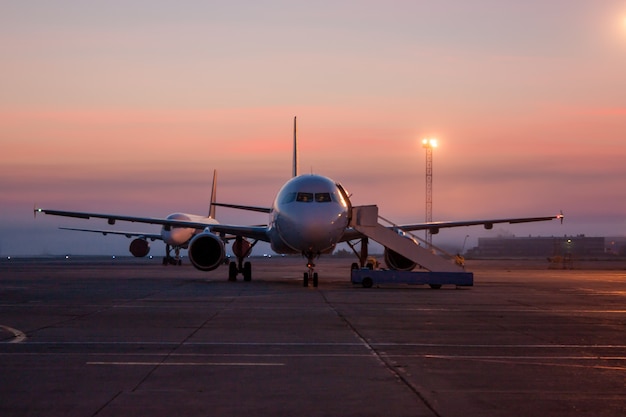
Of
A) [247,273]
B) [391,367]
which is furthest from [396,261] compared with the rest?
[391,367]

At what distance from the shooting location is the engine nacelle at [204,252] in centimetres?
3559

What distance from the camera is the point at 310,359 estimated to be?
1162 centimetres

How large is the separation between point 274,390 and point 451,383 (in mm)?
1877

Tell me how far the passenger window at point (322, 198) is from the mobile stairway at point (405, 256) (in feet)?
7.08

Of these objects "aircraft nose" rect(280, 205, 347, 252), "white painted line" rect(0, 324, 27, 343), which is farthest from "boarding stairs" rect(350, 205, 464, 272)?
"white painted line" rect(0, 324, 27, 343)

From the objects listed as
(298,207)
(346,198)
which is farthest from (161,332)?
(346,198)

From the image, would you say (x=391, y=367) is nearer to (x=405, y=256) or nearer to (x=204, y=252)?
(x=405, y=256)

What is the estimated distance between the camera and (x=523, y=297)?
995 inches

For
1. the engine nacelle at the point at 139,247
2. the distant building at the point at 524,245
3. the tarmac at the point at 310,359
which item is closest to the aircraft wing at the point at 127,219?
the tarmac at the point at 310,359

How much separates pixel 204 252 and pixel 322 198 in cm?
669

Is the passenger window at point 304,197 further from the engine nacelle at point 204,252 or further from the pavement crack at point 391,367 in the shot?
the pavement crack at point 391,367

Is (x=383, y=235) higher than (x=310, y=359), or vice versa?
(x=383, y=235)

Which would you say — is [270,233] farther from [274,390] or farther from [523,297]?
[274,390]

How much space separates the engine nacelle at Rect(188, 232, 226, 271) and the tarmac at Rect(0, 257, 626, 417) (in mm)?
13178
